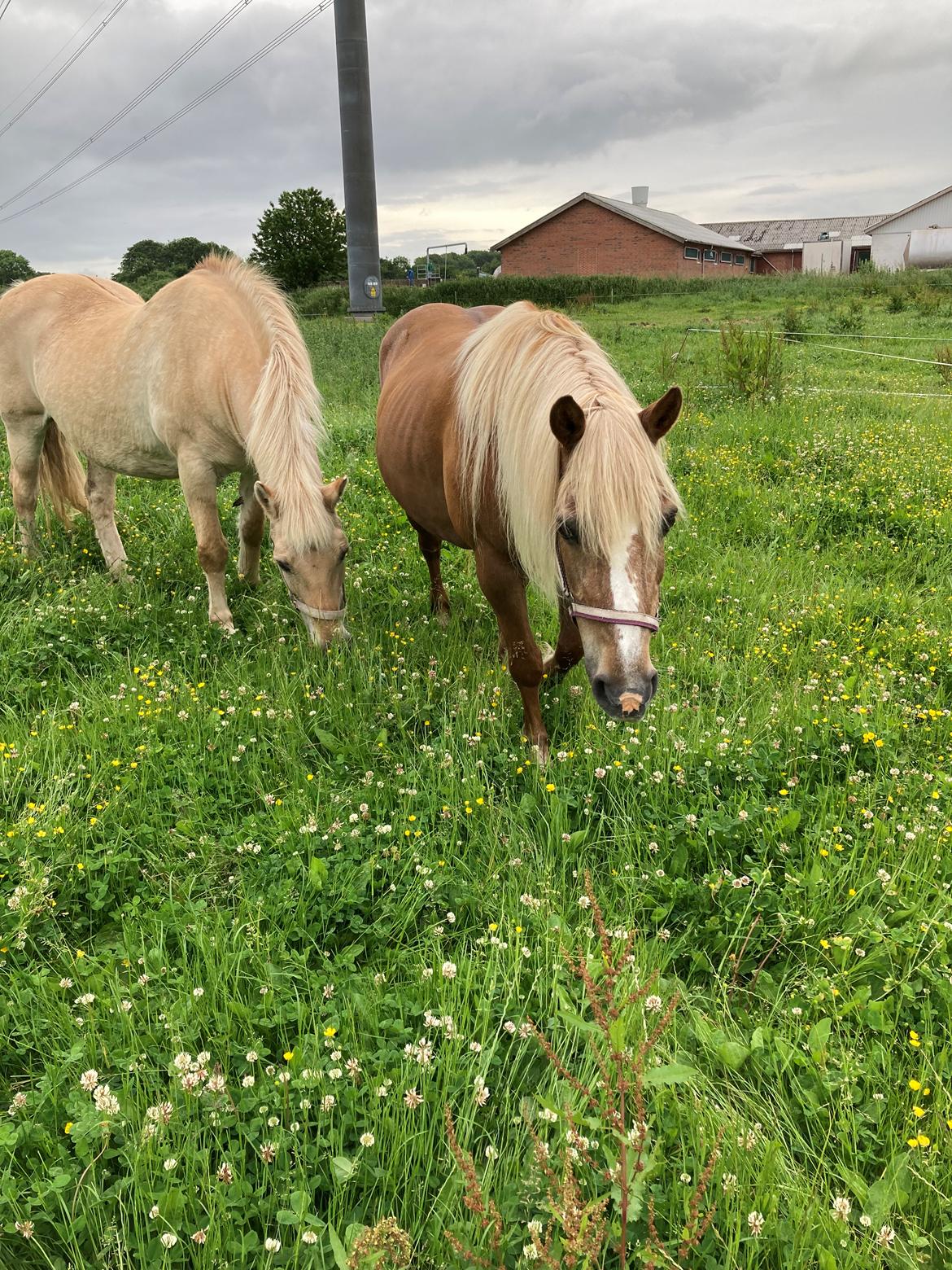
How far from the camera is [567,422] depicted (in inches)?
104

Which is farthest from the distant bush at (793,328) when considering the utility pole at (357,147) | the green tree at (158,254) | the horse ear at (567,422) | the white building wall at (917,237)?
the green tree at (158,254)

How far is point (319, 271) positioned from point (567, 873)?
5650cm

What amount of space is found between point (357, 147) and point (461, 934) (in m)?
26.5

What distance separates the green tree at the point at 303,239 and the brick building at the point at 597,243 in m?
11.6

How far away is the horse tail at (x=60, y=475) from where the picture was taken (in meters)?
6.27

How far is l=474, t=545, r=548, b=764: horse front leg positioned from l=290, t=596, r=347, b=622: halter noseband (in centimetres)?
100

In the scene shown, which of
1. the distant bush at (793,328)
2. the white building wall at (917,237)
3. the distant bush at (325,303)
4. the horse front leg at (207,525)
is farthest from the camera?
the white building wall at (917,237)

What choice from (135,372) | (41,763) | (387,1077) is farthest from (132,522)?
(387,1077)

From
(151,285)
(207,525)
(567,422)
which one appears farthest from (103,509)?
(151,285)

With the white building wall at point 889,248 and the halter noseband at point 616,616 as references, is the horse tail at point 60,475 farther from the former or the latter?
the white building wall at point 889,248

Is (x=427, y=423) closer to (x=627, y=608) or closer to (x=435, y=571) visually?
(x=435, y=571)

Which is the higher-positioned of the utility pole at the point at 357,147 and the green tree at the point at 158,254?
the green tree at the point at 158,254

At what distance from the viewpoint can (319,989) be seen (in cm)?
219

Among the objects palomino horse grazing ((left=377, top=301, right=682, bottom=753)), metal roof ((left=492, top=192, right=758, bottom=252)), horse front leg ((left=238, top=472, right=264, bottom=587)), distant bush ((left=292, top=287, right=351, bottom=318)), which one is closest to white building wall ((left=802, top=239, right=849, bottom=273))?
metal roof ((left=492, top=192, right=758, bottom=252))
